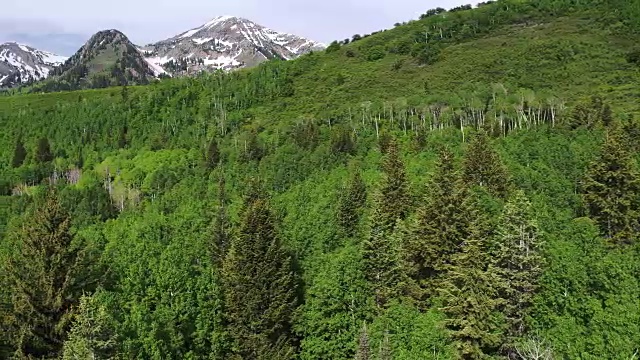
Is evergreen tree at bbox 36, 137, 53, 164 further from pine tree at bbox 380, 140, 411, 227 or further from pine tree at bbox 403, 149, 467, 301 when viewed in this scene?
pine tree at bbox 403, 149, 467, 301

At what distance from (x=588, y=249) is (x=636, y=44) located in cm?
15776

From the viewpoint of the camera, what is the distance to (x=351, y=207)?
76.1m

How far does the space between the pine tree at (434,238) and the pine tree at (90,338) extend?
29126 mm

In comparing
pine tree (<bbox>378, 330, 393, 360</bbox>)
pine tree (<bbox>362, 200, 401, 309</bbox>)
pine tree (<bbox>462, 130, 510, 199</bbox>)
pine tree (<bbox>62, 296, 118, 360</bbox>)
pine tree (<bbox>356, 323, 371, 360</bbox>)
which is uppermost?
pine tree (<bbox>462, 130, 510, 199</bbox>)

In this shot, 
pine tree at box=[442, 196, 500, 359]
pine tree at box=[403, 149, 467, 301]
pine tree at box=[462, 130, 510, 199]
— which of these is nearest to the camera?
pine tree at box=[442, 196, 500, 359]

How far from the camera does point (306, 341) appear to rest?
53594 mm

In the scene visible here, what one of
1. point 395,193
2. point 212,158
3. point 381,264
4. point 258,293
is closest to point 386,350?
point 381,264

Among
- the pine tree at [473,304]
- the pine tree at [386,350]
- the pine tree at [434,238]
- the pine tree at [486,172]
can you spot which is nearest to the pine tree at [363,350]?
the pine tree at [386,350]

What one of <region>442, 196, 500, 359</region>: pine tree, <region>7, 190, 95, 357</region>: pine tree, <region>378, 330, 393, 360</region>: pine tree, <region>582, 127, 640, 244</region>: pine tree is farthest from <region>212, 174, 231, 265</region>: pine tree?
<region>582, 127, 640, 244</region>: pine tree

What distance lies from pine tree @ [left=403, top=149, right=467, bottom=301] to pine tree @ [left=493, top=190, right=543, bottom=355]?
5808 mm

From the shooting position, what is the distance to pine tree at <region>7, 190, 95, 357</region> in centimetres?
4450

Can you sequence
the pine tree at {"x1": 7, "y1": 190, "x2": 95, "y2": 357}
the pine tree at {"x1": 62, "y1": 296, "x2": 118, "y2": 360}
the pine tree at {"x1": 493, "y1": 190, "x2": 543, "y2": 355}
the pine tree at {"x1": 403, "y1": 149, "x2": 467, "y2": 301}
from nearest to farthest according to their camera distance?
the pine tree at {"x1": 62, "y1": 296, "x2": 118, "y2": 360} → the pine tree at {"x1": 7, "y1": 190, "x2": 95, "y2": 357} → the pine tree at {"x1": 493, "y1": 190, "x2": 543, "y2": 355} → the pine tree at {"x1": 403, "y1": 149, "x2": 467, "y2": 301}

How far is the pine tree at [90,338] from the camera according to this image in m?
36.0

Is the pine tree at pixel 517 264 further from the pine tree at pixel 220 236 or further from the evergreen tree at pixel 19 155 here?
the evergreen tree at pixel 19 155
